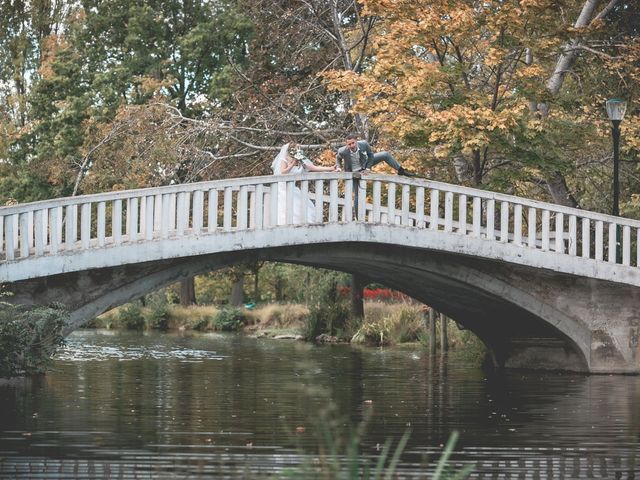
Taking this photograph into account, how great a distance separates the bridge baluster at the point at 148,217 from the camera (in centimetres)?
1650

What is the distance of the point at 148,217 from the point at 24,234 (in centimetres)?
159

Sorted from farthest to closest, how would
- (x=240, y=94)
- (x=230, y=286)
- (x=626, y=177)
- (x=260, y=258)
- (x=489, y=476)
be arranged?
(x=230, y=286) < (x=240, y=94) < (x=626, y=177) < (x=260, y=258) < (x=489, y=476)

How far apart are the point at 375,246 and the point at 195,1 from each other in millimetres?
20769

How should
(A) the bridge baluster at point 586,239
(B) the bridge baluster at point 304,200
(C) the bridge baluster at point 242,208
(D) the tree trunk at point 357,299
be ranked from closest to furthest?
(C) the bridge baluster at point 242,208 → (B) the bridge baluster at point 304,200 → (A) the bridge baluster at point 586,239 → (D) the tree trunk at point 357,299

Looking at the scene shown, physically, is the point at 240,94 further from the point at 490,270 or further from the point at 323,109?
the point at 490,270

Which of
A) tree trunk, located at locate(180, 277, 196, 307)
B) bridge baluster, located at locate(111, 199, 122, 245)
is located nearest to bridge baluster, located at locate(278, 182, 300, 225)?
bridge baluster, located at locate(111, 199, 122, 245)

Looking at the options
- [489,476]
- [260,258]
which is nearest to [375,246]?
[260,258]

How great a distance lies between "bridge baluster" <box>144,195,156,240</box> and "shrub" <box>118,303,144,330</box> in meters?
22.9

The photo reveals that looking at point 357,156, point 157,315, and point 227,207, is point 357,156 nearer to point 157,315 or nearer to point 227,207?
point 227,207

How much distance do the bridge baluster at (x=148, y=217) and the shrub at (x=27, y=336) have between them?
4.58 ft

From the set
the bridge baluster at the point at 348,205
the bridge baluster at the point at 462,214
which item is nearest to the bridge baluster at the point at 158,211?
the bridge baluster at the point at 348,205

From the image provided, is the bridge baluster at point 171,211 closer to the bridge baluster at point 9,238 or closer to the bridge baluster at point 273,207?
the bridge baluster at point 273,207

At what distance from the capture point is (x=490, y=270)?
1884 cm

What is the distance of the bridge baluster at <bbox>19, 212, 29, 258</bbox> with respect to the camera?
51.7 ft
